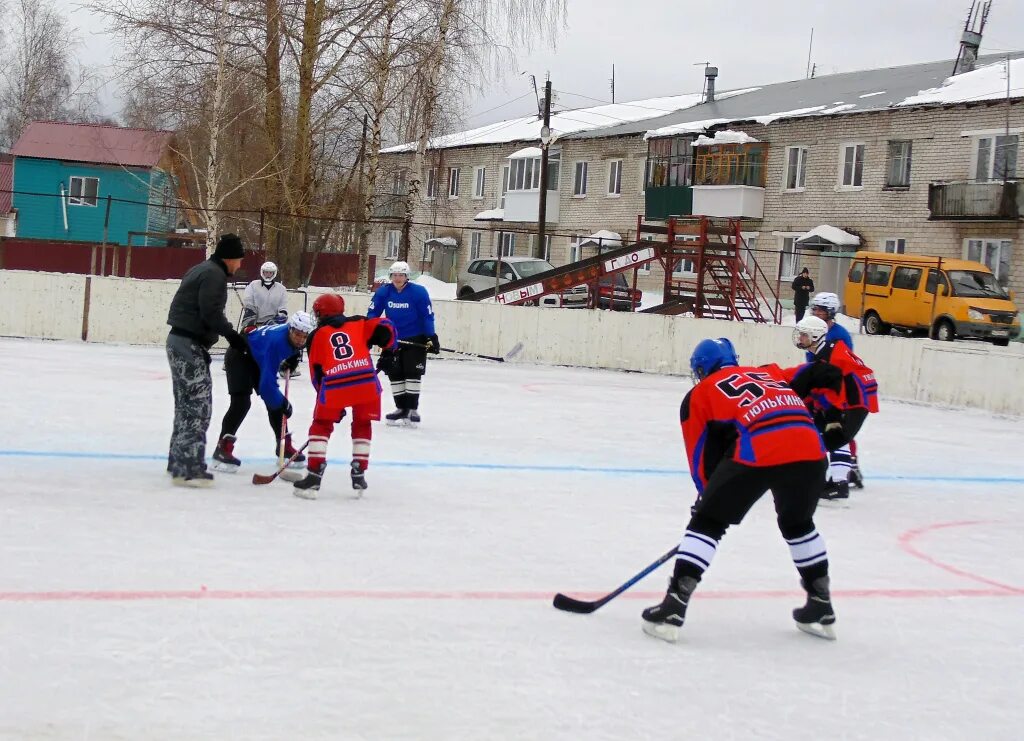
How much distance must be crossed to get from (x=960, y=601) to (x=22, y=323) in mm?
15398

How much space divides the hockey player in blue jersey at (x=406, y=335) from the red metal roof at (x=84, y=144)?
1270 inches

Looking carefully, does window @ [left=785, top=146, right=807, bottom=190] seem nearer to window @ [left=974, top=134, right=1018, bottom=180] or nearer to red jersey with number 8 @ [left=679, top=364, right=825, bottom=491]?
window @ [left=974, top=134, right=1018, bottom=180]

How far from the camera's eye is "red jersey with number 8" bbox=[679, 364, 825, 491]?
4805mm

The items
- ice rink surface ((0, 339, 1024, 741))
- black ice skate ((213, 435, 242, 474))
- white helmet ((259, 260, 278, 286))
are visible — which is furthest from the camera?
white helmet ((259, 260, 278, 286))

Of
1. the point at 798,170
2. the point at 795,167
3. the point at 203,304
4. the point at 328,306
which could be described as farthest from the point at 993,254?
the point at 203,304

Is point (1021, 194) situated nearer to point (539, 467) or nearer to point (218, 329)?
point (539, 467)

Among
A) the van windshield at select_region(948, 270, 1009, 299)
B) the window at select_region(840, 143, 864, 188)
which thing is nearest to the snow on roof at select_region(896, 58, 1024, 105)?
the window at select_region(840, 143, 864, 188)

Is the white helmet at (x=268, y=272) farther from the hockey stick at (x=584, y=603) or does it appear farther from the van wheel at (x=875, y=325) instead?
→ the van wheel at (x=875, y=325)

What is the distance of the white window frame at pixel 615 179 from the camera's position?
136 ft

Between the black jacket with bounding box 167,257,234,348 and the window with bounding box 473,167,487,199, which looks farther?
the window with bounding box 473,167,487,199

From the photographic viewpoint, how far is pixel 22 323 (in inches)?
711

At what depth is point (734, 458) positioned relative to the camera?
486cm

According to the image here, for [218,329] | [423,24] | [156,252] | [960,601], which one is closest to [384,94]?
[423,24]

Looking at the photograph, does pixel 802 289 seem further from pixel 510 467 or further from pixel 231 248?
pixel 231 248
